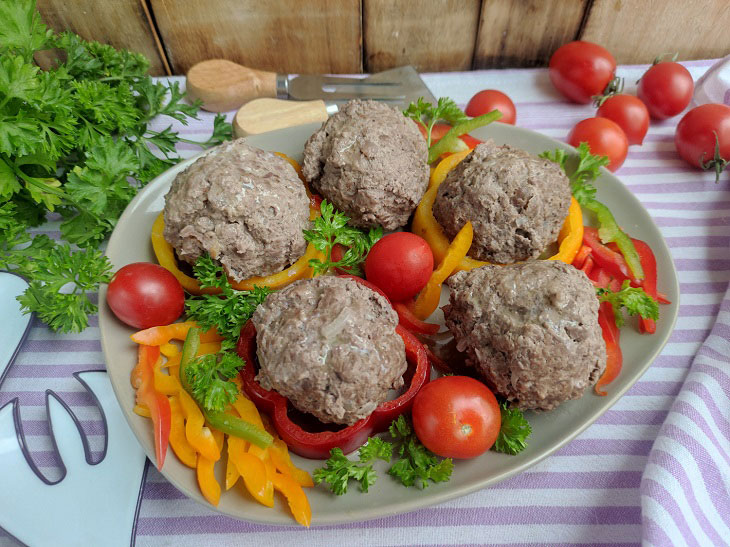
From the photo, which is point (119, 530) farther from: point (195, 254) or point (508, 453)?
point (508, 453)

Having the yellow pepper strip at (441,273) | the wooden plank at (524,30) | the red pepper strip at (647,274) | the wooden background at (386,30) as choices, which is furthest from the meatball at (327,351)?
the wooden plank at (524,30)

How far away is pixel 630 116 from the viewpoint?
3.62 meters

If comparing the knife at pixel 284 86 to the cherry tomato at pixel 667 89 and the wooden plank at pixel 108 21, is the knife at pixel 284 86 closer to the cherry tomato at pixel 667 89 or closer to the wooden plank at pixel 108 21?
the wooden plank at pixel 108 21

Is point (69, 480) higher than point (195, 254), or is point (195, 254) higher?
point (195, 254)

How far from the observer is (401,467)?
83.7 inches

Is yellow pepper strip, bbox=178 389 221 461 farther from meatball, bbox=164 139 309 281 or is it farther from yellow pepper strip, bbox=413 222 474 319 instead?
yellow pepper strip, bbox=413 222 474 319

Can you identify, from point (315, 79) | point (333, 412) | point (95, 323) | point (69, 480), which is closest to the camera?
point (333, 412)

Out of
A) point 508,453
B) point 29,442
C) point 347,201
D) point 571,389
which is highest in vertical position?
point 347,201

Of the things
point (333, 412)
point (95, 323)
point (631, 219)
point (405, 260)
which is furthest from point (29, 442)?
point (631, 219)

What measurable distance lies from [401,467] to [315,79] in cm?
284

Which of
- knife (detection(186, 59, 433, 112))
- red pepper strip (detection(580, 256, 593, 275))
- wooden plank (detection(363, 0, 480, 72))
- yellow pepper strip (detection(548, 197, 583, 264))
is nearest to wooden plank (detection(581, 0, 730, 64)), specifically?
wooden plank (detection(363, 0, 480, 72))

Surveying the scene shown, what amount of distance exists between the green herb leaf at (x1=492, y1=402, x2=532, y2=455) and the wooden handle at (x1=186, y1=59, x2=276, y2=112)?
9.56ft

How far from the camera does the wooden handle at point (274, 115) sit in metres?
3.49

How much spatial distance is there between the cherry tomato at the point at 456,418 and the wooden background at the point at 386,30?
9.72ft
